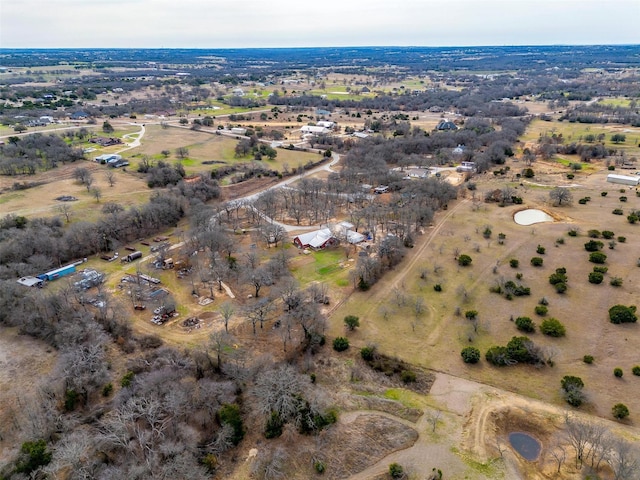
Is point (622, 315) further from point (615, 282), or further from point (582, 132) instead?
point (582, 132)

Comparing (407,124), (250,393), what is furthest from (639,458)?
(407,124)

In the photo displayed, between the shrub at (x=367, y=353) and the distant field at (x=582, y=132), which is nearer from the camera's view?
the shrub at (x=367, y=353)

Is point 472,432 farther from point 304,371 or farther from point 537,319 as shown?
point 537,319

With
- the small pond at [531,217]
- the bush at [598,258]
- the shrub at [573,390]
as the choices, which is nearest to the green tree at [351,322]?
the shrub at [573,390]

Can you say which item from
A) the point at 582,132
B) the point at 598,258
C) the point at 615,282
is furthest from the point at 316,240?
the point at 582,132

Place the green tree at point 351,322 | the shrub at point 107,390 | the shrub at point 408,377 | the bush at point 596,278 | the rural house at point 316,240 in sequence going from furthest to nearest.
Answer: the rural house at point 316,240 < the bush at point 596,278 < the green tree at point 351,322 < the shrub at point 408,377 < the shrub at point 107,390

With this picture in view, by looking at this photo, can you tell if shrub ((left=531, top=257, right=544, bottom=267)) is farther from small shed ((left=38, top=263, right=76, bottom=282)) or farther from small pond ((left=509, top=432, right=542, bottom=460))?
small shed ((left=38, top=263, right=76, bottom=282))

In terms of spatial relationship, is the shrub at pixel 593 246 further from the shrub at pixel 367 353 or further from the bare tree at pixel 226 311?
the bare tree at pixel 226 311
